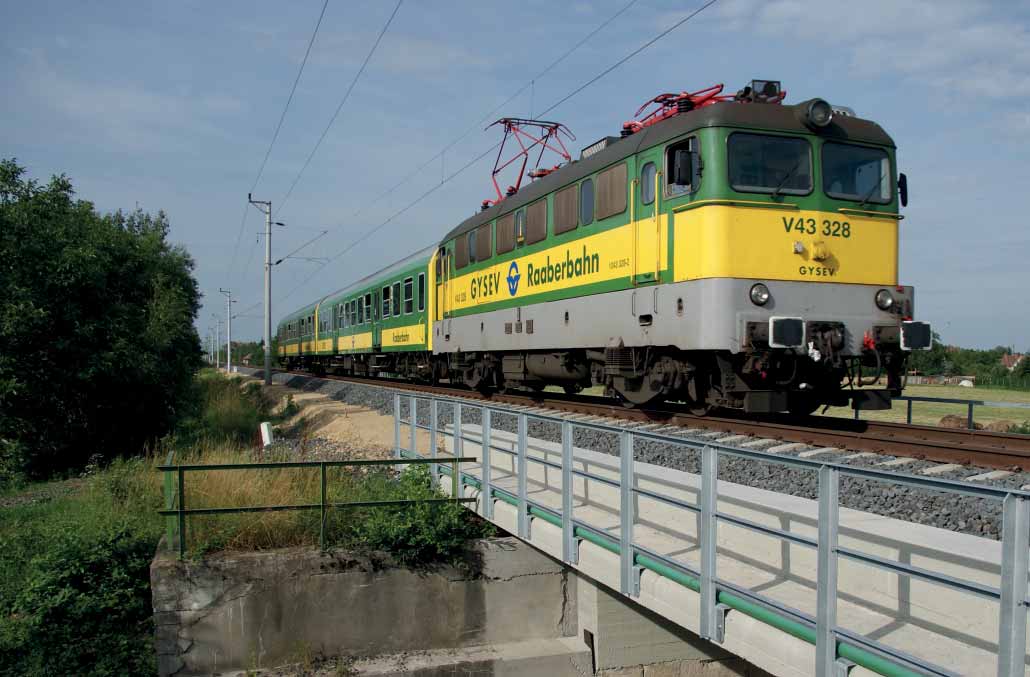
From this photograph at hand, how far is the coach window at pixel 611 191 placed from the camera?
11.5m

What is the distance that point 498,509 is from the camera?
8.32m

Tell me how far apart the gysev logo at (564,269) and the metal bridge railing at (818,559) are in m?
5.10

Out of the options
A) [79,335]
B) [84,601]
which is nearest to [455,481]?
[84,601]

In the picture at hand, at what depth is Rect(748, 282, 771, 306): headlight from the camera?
31.8 ft

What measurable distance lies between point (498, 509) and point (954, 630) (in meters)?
4.78

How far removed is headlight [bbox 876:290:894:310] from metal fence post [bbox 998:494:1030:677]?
7.61 meters

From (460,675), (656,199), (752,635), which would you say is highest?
(656,199)

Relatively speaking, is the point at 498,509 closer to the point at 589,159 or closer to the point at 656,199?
the point at 656,199

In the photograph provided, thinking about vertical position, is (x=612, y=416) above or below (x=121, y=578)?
above

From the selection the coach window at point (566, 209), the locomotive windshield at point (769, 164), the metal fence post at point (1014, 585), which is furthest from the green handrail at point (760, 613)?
the coach window at point (566, 209)

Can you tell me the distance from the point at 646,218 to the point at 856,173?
106 inches

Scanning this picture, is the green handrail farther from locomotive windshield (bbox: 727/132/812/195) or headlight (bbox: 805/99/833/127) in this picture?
headlight (bbox: 805/99/833/127)

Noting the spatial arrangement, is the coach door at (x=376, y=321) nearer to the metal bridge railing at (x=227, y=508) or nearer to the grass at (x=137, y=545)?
the grass at (x=137, y=545)

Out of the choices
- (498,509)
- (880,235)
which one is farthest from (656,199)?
(498,509)
